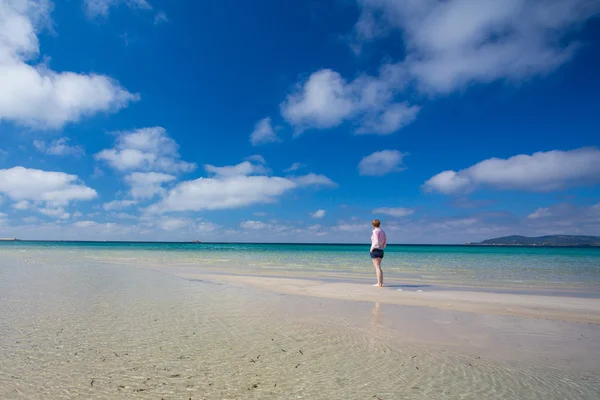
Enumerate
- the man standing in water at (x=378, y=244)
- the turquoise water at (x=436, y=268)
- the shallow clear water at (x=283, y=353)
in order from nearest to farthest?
1. the shallow clear water at (x=283, y=353)
2. the man standing in water at (x=378, y=244)
3. the turquoise water at (x=436, y=268)

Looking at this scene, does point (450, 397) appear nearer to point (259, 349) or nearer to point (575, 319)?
point (259, 349)

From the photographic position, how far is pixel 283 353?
20.0 feet

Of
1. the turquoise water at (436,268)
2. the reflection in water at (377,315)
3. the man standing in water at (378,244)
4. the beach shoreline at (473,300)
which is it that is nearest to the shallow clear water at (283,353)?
the reflection in water at (377,315)

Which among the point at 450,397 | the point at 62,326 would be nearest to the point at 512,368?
the point at 450,397

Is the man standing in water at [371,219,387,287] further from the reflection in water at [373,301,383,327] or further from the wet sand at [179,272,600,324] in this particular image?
the reflection in water at [373,301,383,327]

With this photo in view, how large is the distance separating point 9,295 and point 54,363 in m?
8.48

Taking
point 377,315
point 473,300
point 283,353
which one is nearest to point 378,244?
point 473,300

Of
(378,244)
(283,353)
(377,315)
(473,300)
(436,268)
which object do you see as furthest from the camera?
(436,268)

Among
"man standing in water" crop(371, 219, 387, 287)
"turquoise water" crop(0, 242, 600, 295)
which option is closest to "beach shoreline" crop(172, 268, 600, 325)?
"man standing in water" crop(371, 219, 387, 287)

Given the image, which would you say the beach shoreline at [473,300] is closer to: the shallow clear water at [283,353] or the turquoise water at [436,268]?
the shallow clear water at [283,353]

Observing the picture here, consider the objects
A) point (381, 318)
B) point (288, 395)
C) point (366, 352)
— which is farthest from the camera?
point (381, 318)

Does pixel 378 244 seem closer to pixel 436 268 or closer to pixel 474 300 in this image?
pixel 474 300

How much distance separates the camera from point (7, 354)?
227 inches

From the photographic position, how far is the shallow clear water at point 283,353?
4.66m
